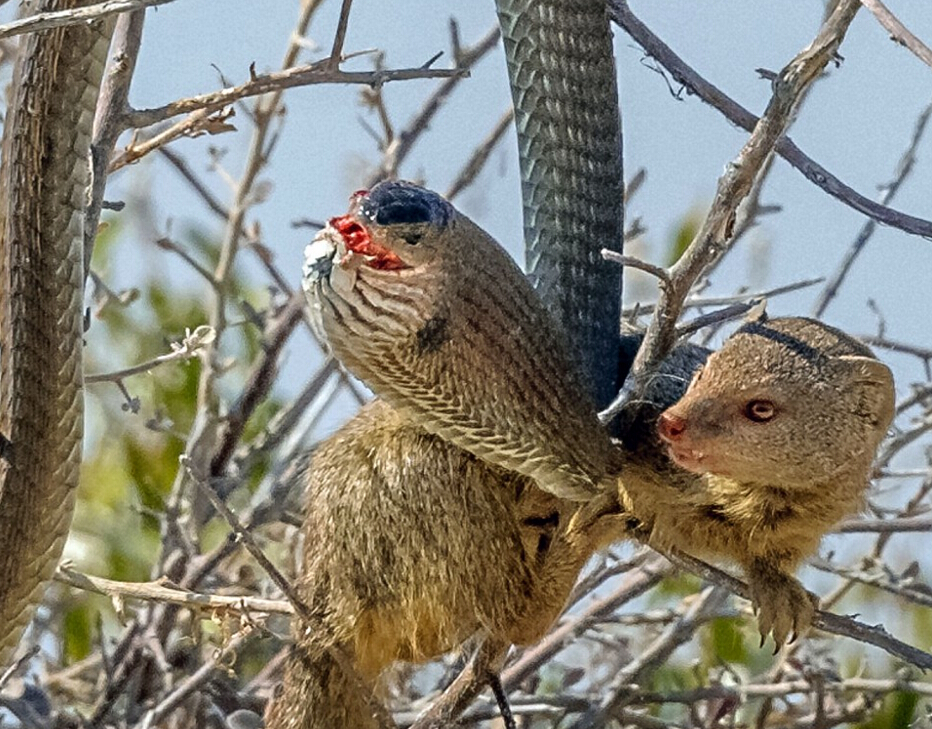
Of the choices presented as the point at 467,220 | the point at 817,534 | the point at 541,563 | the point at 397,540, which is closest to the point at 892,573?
the point at 817,534

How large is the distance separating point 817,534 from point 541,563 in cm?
34

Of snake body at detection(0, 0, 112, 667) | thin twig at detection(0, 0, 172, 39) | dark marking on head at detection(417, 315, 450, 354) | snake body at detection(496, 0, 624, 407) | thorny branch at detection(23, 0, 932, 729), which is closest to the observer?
thin twig at detection(0, 0, 172, 39)

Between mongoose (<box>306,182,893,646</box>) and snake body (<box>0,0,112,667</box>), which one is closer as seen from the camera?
mongoose (<box>306,182,893,646</box>)

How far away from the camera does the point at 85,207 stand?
6.05ft

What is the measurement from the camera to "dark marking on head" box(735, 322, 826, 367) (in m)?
1.94

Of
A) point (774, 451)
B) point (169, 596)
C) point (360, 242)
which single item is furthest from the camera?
point (169, 596)

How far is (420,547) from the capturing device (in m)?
1.93

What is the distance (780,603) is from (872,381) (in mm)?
291

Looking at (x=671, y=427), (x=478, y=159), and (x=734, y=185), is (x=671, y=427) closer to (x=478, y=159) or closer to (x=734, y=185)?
(x=734, y=185)

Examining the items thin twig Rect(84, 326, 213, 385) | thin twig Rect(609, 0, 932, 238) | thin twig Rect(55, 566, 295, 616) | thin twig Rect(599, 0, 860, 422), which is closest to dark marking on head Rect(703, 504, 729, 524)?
thin twig Rect(599, 0, 860, 422)

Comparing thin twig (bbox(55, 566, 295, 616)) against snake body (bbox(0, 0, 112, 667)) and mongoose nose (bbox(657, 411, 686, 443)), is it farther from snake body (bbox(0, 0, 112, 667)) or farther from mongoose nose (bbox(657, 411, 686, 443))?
mongoose nose (bbox(657, 411, 686, 443))

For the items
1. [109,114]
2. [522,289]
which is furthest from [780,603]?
[109,114]

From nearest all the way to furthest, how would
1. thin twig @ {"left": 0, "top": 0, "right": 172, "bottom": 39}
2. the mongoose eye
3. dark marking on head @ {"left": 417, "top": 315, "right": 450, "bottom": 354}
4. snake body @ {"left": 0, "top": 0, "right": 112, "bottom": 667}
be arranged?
1. thin twig @ {"left": 0, "top": 0, "right": 172, "bottom": 39}
2. dark marking on head @ {"left": 417, "top": 315, "right": 450, "bottom": 354}
3. snake body @ {"left": 0, "top": 0, "right": 112, "bottom": 667}
4. the mongoose eye

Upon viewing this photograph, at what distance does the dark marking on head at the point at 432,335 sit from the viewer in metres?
1.60
